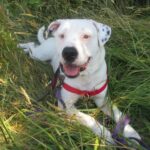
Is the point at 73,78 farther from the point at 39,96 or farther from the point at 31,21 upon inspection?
the point at 31,21

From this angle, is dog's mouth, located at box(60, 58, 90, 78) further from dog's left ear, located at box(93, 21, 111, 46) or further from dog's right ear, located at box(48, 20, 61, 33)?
dog's right ear, located at box(48, 20, 61, 33)

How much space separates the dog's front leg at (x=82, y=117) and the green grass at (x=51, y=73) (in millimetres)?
88

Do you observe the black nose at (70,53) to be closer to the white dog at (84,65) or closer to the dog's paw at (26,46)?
the white dog at (84,65)

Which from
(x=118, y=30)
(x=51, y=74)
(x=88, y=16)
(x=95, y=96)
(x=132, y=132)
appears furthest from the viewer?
(x=88, y=16)

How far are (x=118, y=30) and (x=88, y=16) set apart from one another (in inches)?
16.4

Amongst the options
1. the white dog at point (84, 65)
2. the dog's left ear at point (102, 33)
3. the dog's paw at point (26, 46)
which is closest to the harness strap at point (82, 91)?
the white dog at point (84, 65)

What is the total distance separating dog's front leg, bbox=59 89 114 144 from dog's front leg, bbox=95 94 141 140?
6.0 inches

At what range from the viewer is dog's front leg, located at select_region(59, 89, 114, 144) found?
3.33 meters

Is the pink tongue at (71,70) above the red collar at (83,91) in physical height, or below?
above

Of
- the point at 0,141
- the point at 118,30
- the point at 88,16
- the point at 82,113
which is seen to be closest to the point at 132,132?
the point at 82,113

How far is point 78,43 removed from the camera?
11.3ft

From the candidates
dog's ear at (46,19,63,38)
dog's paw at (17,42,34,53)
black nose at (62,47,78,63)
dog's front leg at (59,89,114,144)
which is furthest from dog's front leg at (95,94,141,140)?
dog's paw at (17,42,34,53)

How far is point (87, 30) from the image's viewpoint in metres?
3.50

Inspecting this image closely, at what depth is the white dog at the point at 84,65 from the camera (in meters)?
3.43
